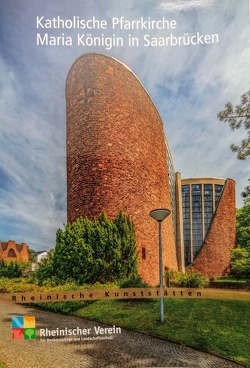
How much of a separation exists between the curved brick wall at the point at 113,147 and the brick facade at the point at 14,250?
1.19m

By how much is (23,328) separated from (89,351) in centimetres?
104

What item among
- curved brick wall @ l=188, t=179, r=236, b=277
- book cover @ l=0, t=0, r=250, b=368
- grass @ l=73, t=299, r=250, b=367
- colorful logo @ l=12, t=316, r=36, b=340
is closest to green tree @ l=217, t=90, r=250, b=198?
book cover @ l=0, t=0, r=250, b=368

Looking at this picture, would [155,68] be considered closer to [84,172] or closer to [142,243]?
[84,172]

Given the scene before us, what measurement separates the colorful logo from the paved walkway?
0.20 feet

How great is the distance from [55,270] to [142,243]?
1895mm

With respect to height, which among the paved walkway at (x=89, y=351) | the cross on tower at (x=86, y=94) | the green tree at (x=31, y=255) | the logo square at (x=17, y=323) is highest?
the cross on tower at (x=86, y=94)

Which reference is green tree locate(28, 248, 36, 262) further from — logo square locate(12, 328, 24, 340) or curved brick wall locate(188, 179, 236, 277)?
curved brick wall locate(188, 179, 236, 277)

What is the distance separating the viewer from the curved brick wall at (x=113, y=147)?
575cm

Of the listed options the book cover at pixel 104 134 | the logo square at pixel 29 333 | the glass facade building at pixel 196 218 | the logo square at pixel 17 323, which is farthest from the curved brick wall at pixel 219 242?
the logo square at pixel 17 323

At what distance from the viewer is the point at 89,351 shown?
414 centimetres

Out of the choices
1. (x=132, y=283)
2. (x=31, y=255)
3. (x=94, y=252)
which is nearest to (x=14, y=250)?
(x=31, y=255)

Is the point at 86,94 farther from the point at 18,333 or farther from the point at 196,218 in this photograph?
the point at 196,218

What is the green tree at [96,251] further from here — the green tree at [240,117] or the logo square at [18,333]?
the green tree at [240,117]

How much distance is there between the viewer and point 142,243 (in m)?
6.45
